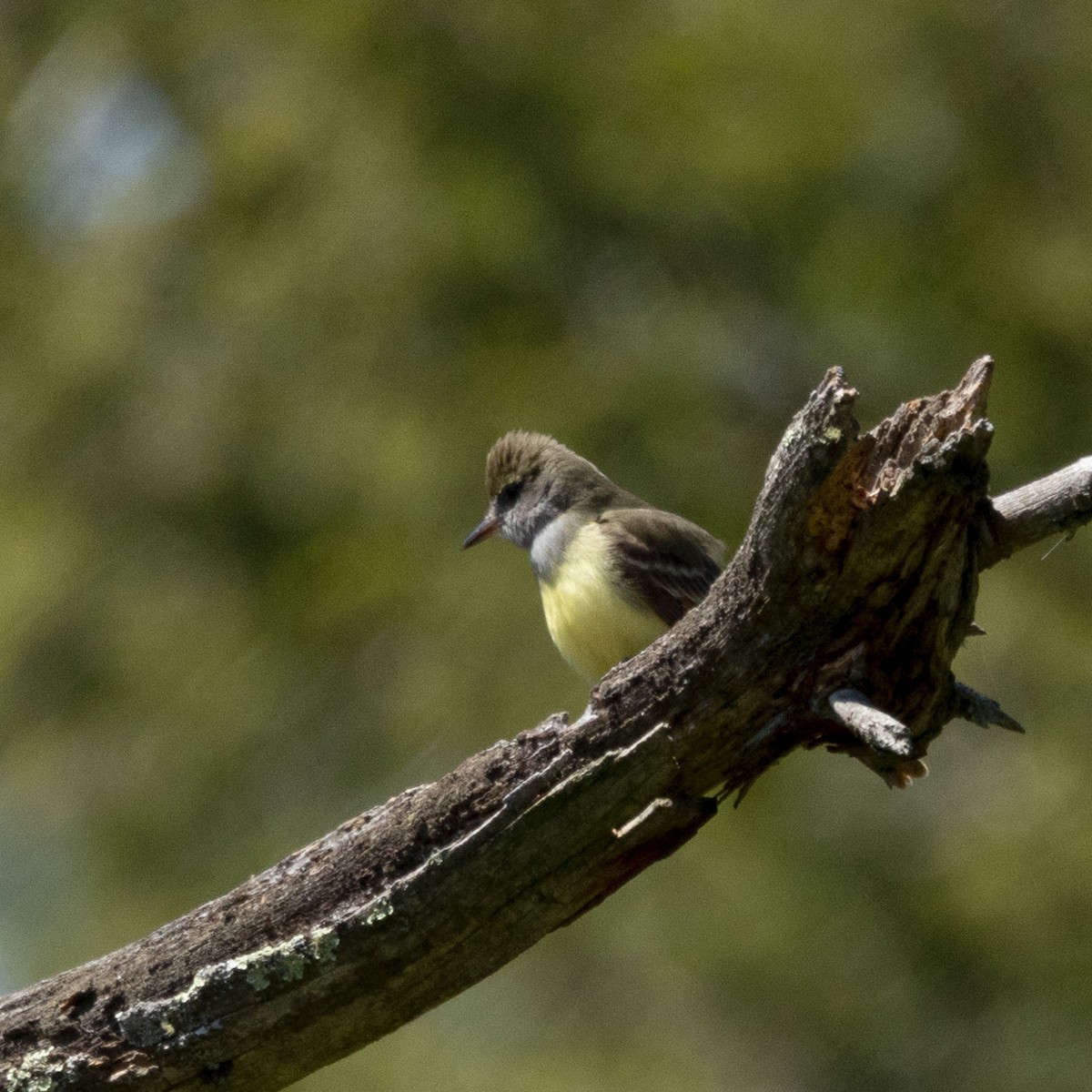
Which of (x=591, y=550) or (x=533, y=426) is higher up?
(x=533, y=426)

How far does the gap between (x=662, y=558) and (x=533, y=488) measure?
97cm

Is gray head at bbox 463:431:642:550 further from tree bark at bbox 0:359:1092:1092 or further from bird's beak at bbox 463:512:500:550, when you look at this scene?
tree bark at bbox 0:359:1092:1092

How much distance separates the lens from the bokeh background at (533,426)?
26.3 ft

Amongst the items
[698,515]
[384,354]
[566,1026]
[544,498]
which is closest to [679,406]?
[698,515]

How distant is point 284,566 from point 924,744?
253 inches

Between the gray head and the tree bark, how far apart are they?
10.3ft

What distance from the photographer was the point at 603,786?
11.4 feet

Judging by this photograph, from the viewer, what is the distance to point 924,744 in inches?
139

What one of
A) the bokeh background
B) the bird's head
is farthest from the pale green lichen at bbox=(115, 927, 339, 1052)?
the bokeh background

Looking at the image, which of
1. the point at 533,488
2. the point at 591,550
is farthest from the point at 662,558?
the point at 533,488

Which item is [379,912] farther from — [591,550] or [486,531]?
[486,531]

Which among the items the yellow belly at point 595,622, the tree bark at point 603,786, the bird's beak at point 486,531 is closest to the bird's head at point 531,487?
the bird's beak at point 486,531

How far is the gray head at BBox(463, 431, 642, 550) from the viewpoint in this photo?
6734mm

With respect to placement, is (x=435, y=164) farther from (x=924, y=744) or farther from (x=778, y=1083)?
(x=924, y=744)
